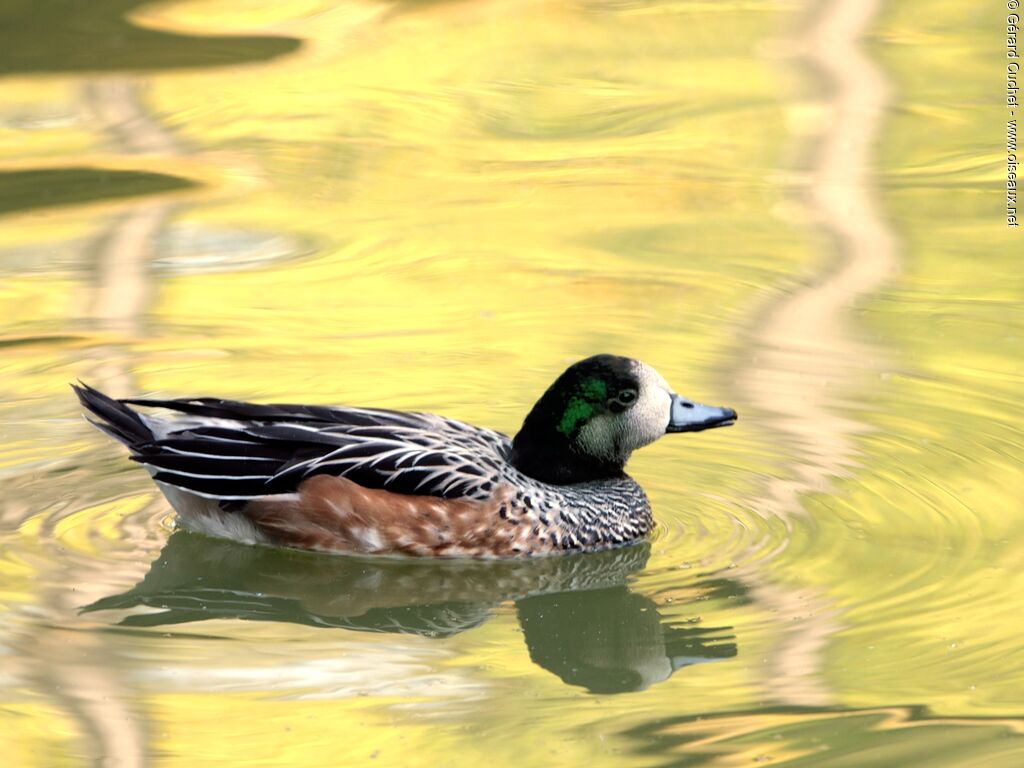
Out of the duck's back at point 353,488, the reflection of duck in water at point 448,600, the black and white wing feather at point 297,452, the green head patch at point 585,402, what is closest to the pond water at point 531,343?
the reflection of duck in water at point 448,600

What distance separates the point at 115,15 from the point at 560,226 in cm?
562

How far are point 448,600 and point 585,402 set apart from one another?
3.94ft

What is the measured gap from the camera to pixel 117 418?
338 inches

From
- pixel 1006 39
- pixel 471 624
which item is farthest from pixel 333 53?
pixel 471 624

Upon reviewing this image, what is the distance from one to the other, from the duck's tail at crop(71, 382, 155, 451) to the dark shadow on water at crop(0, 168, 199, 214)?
17.3 feet

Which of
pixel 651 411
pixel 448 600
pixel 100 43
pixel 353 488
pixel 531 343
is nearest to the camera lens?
pixel 448 600

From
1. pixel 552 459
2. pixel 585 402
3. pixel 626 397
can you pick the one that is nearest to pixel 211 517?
pixel 552 459

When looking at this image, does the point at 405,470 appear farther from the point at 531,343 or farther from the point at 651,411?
the point at 531,343

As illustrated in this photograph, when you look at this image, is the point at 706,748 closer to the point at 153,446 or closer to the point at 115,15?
the point at 153,446

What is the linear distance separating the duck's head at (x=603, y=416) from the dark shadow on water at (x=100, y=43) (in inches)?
337

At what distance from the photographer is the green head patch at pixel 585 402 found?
8.43m

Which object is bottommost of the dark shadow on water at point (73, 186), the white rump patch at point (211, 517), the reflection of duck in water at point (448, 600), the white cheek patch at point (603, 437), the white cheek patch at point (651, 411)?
the reflection of duck in water at point (448, 600)

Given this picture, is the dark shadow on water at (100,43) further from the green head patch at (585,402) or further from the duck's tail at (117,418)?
the green head patch at (585,402)

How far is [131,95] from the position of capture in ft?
50.8
